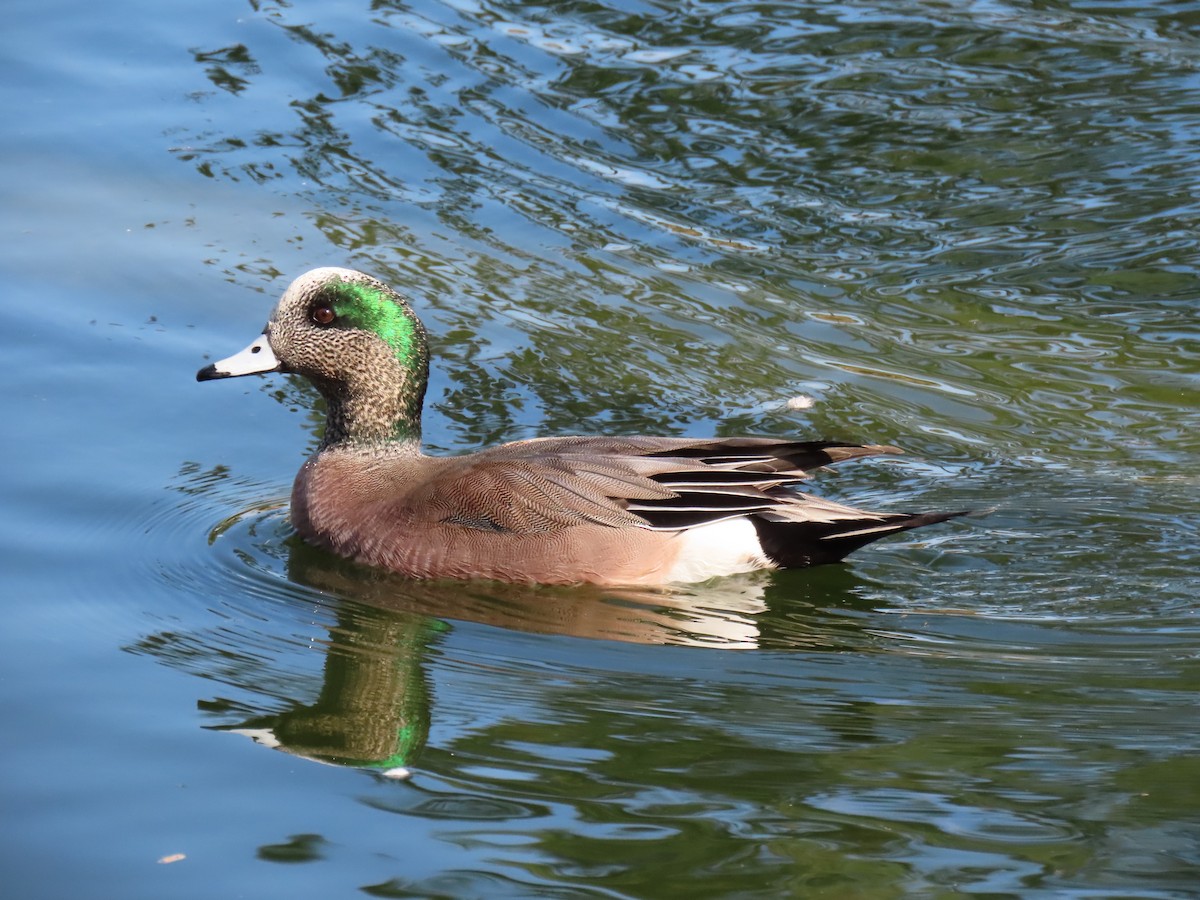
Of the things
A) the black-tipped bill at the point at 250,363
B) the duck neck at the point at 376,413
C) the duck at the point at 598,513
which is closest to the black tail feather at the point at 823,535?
the duck at the point at 598,513

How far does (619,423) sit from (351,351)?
1437 millimetres

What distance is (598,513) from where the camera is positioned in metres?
5.79

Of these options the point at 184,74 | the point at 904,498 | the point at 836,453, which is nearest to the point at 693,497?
the point at 836,453

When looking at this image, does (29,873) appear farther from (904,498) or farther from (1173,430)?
(1173,430)

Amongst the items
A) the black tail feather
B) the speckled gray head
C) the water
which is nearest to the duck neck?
the speckled gray head

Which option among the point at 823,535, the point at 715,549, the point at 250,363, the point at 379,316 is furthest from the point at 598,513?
the point at 250,363

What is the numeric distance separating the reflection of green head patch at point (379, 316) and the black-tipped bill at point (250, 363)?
0.96ft

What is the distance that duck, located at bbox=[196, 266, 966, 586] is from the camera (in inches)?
227

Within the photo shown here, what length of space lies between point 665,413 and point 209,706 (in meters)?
3.11

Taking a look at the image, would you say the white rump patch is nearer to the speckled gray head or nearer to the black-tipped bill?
the speckled gray head

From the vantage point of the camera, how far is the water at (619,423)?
13.1ft

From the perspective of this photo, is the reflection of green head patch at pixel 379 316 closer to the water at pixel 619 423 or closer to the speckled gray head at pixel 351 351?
the speckled gray head at pixel 351 351

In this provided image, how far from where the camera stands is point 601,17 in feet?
39.4

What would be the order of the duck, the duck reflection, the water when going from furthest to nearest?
the duck, the duck reflection, the water
